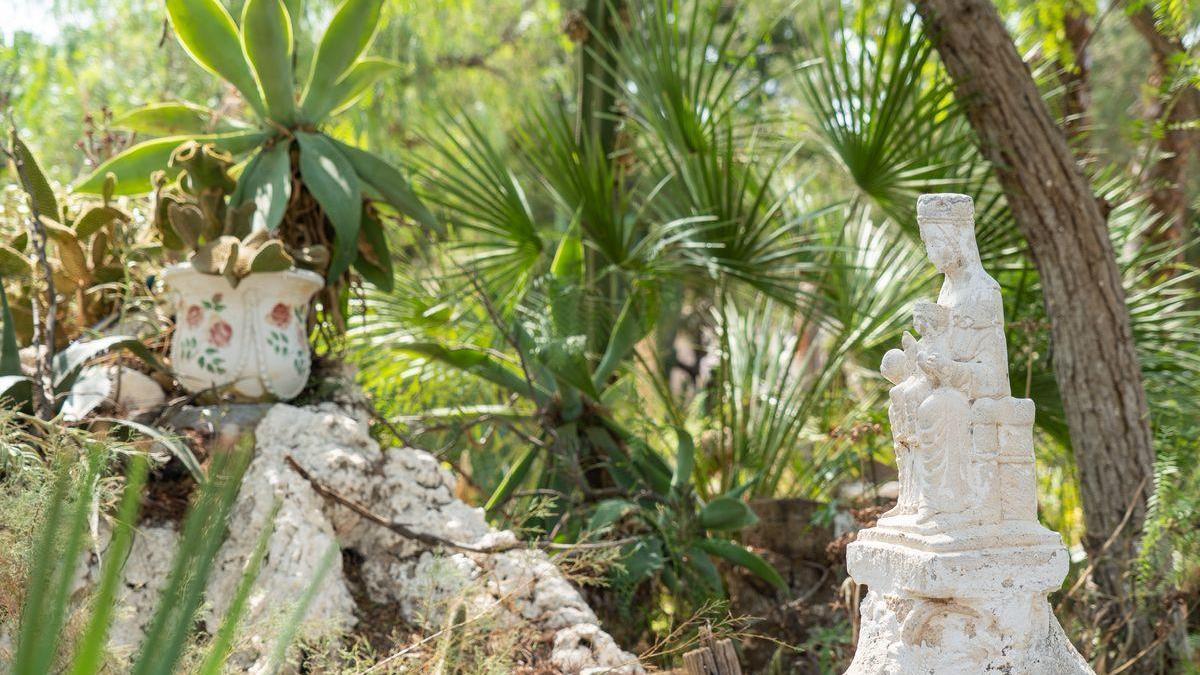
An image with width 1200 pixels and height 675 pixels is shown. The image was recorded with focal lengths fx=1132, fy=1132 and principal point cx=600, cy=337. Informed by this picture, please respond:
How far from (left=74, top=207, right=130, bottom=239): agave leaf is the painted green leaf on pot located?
452 millimetres

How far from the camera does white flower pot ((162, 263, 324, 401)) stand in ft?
12.5

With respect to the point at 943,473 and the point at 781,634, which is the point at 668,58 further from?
the point at 943,473

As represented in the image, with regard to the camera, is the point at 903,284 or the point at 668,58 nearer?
Result: the point at 668,58

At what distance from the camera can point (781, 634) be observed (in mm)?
4699

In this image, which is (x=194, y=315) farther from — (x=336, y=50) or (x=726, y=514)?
(x=726, y=514)

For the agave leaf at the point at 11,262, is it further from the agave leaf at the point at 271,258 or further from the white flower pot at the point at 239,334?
the agave leaf at the point at 271,258

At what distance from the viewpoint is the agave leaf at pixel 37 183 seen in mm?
3646

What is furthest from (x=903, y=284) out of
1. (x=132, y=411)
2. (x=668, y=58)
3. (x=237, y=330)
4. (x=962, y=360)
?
(x=132, y=411)

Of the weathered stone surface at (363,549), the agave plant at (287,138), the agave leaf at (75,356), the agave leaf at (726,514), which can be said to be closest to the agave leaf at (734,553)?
the agave leaf at (726,514)

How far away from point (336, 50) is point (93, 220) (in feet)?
3.66

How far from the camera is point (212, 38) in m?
4.23

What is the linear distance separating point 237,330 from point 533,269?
A: 1.79 metres

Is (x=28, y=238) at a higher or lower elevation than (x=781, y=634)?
higher

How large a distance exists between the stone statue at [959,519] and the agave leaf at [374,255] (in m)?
2.43
